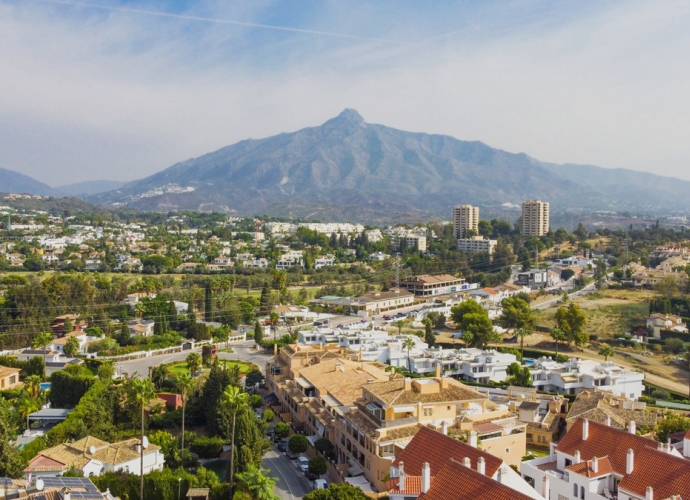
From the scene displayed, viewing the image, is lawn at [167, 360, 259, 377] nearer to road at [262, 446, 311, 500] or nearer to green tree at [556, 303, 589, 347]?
road at [262, 446, 311, 500]

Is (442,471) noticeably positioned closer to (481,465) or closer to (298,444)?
(481,465)

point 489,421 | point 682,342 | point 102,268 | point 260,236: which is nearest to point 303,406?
point 489,421

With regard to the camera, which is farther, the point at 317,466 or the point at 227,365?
the point at 227,365

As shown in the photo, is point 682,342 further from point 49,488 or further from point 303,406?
point 49,488

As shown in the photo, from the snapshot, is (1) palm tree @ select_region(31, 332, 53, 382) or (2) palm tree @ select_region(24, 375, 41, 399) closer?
(2) palm tree @ select_region(24, 375, 41, 399)

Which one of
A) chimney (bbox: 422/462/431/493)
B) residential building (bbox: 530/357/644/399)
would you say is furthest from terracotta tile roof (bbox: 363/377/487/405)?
residential building (bbox: 530/357/644/399)

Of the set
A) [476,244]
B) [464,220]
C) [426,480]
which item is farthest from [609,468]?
[464,220]

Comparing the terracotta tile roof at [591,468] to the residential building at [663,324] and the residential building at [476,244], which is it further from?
the residential building at [476,244]
